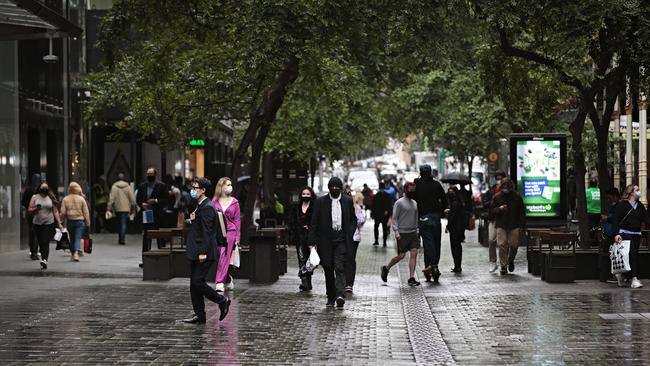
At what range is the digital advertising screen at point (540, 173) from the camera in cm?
2705

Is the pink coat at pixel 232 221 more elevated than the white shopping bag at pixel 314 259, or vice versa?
the pink coat at pixel 232 221

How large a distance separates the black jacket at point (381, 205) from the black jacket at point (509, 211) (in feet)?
37.7

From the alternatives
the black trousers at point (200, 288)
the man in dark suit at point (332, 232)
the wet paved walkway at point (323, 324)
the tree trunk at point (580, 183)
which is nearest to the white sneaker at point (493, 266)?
the wet paved walkway at point (323, 324)

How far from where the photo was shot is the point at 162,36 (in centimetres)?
2342

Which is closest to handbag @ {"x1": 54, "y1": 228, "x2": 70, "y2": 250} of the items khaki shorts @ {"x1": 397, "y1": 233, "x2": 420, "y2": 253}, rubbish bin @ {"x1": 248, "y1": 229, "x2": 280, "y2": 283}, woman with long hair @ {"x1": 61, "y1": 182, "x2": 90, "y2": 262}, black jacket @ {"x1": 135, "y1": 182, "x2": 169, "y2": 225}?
woman with long hair @ {"x1": 61, "y1": 182, "x2": 90, "y2": 262}

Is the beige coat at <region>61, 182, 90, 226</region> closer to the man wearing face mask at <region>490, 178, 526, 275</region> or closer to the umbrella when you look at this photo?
the man wearing face mask at <region>490, 178, 526, 275</region>

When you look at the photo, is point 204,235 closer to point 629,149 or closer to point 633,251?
point 633,251

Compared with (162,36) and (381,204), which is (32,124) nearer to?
(162,36)

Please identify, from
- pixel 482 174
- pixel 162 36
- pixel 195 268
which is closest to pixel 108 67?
pixel 162 36

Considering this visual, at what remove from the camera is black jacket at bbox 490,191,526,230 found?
21.4m

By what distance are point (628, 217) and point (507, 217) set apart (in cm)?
363

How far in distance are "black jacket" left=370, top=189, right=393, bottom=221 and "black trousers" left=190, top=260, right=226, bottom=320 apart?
1955 cm

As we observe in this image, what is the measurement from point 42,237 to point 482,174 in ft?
190

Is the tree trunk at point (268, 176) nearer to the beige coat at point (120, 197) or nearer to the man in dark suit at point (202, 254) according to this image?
the beige coat at point (120, 197)
